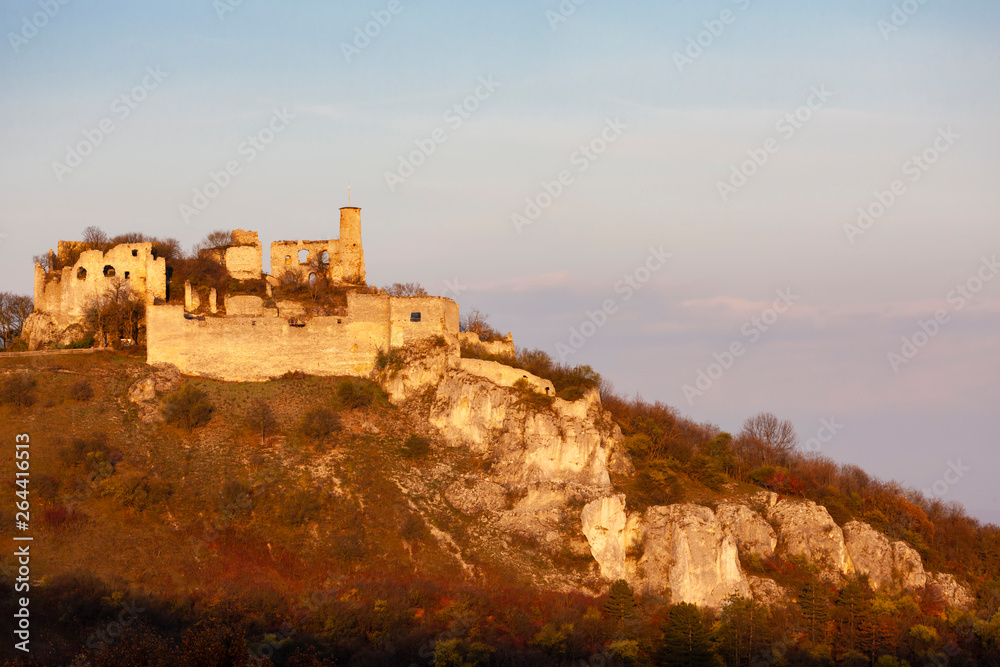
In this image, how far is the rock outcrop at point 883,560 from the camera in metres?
50.6

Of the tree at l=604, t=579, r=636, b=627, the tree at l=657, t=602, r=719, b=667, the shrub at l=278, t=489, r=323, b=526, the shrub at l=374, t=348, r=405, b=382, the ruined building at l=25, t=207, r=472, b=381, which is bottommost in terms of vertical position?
the tree at l=657, t=602, r=719, b=667

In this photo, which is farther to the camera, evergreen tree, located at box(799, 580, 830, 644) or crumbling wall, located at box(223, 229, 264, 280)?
crumbling wall, located at box(223, 229, 264, 280)

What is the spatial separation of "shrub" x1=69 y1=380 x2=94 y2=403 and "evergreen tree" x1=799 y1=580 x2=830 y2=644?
101 ft

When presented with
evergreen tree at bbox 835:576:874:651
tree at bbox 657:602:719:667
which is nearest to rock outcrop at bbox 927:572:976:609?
evergreen tree at bbox 835:576:874:651

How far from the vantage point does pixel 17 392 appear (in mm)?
51062

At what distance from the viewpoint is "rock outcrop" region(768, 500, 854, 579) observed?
50.1 m

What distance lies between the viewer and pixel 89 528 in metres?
45.6

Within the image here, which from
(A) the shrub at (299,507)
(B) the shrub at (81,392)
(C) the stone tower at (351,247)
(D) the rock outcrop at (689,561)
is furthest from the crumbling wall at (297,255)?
(D) the rock outcrop at (689,561)

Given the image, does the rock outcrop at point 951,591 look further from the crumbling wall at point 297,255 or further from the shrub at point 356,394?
the crumbling wall at point 297,255

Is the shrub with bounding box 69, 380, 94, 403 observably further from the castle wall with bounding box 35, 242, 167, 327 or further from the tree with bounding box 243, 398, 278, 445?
A: the tree with bounding box 243, 398, 278, 445

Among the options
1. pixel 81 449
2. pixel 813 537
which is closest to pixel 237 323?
pixel 81 449

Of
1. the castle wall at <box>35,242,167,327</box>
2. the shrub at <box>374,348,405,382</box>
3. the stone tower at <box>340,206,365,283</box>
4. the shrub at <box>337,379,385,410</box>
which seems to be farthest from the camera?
the stone tower at <box>340,206,365,283</box>

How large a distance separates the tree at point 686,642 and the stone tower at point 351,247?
2387 centimetres

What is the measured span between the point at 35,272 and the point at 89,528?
689 inches
